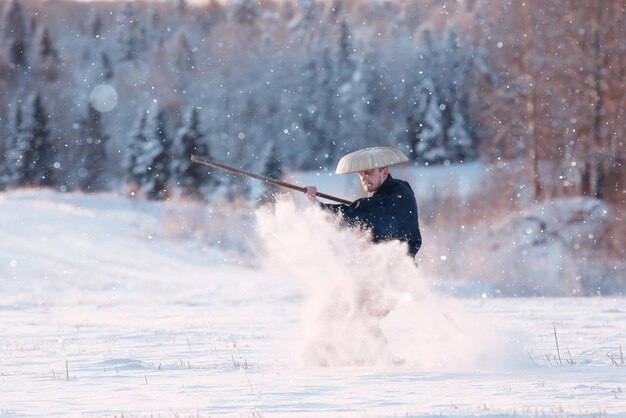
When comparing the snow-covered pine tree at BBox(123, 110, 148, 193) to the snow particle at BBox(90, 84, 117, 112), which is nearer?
the snow-covered pine tree at BBox(123, 110, 148, 193)

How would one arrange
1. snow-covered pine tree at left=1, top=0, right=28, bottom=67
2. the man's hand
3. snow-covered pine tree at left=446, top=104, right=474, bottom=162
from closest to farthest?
1. the man's hand
2. snow-covered pine tree at left=446, top=104, right=474, bottom=162
3. snow-covered pine tree at left=1, top=0, right=28, bottom=67

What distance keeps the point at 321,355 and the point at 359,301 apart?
1.90 feet

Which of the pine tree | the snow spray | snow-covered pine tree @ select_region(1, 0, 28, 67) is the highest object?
snow-covered pine tree @ select_region(1, 0, 28, 67)

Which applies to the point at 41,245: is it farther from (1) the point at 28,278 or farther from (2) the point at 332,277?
(2) the point at 332,277

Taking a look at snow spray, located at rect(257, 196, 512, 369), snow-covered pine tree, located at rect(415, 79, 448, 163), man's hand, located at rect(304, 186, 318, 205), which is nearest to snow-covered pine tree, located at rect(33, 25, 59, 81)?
snow-covered pine tree, located at rect(415, 79, 448, 163)

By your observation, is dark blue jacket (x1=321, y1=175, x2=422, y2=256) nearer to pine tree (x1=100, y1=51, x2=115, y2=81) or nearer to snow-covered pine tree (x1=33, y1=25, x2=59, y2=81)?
snow-covered pine tree (x1=33, y1=25, x2=59, y2=81)

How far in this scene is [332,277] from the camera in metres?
9.95

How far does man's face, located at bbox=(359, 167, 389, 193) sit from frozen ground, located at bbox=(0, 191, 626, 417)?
1.54 feet

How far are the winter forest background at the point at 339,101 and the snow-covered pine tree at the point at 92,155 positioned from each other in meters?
0.15

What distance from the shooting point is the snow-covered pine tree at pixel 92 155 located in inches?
2894

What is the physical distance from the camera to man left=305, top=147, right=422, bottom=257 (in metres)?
9.53

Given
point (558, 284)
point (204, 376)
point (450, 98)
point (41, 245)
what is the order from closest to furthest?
point (204, 376) < point (558, 284) < point (41, 245) < point (450, 98)

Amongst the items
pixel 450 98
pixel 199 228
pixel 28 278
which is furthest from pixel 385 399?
pixel 450 98

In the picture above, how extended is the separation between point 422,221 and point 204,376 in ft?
79.6
